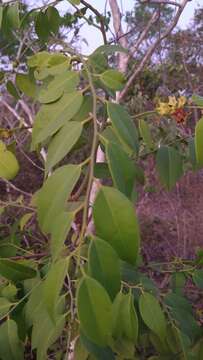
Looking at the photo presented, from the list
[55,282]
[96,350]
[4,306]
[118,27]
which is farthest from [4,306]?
[118,27]

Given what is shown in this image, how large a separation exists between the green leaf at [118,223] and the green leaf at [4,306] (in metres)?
0.39

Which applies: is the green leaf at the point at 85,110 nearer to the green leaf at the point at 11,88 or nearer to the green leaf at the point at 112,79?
the green leaf at the point at 112,79

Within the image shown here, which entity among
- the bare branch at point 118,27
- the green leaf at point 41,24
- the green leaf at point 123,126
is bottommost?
the green leaf at point 123,126

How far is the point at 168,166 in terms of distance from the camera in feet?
2.83

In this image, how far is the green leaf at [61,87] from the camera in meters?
0.59

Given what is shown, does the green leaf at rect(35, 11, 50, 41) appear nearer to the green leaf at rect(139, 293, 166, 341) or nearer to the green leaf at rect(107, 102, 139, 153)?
the green leaf at rect(107, 102, 139, 153)

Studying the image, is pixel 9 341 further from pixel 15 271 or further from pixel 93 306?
pixel 93 306

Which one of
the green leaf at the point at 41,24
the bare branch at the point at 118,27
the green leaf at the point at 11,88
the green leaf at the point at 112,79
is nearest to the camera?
the green leaf at the point at 112,79

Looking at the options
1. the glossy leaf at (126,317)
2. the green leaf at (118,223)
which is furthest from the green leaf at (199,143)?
the glossy leaf at (126,317)

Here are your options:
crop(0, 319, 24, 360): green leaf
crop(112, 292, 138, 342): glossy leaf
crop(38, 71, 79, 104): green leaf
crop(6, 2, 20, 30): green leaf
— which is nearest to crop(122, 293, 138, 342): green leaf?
crop(112, 292, 138, 342): glossy leaf

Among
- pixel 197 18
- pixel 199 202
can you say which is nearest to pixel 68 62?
pixel 199 202

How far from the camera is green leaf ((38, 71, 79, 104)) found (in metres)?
0.59

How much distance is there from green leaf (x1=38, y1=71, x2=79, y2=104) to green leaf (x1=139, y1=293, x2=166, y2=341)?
35cm

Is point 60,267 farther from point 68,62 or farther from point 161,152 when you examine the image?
point 161,152
